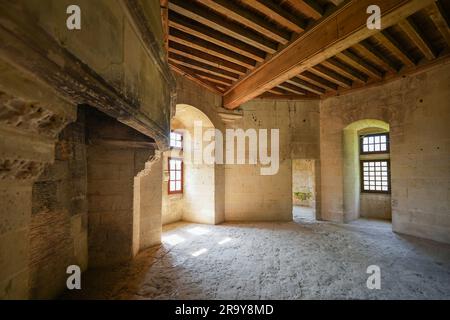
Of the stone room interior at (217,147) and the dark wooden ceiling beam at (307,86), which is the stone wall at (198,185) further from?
the dark wooden ceiling beam at (307,86)

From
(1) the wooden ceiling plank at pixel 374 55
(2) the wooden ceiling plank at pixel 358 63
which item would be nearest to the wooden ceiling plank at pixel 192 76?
(2) the wooden ceiling plank at pixel 358 63

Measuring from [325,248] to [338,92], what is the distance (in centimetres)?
391

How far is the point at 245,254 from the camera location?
10.5ft

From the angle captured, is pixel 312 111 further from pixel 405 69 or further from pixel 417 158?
pixel 417 158

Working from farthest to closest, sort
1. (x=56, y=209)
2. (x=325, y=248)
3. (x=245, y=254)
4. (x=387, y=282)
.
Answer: (x=325, y=248) → (x=245, y=254) → (x=387, y=282) → (x=56, y=209)

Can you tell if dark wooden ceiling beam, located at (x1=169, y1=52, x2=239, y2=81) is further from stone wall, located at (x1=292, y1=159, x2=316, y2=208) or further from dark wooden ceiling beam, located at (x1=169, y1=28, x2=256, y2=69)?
stone wall, located at (x1=292, y1=159, x2=316, y2=208)

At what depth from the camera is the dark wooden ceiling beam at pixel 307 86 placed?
4676 mm

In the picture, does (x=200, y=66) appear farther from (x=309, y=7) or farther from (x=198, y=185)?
(x=198, y=185)

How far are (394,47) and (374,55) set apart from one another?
28 centimetres

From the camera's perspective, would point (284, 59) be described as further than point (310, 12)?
Yes

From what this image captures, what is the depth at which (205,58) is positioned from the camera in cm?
356

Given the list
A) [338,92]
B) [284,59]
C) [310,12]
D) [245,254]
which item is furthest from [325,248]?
[338,92]

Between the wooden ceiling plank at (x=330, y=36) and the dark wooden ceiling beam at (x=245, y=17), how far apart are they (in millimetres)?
285

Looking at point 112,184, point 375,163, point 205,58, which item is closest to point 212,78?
point 205,58
